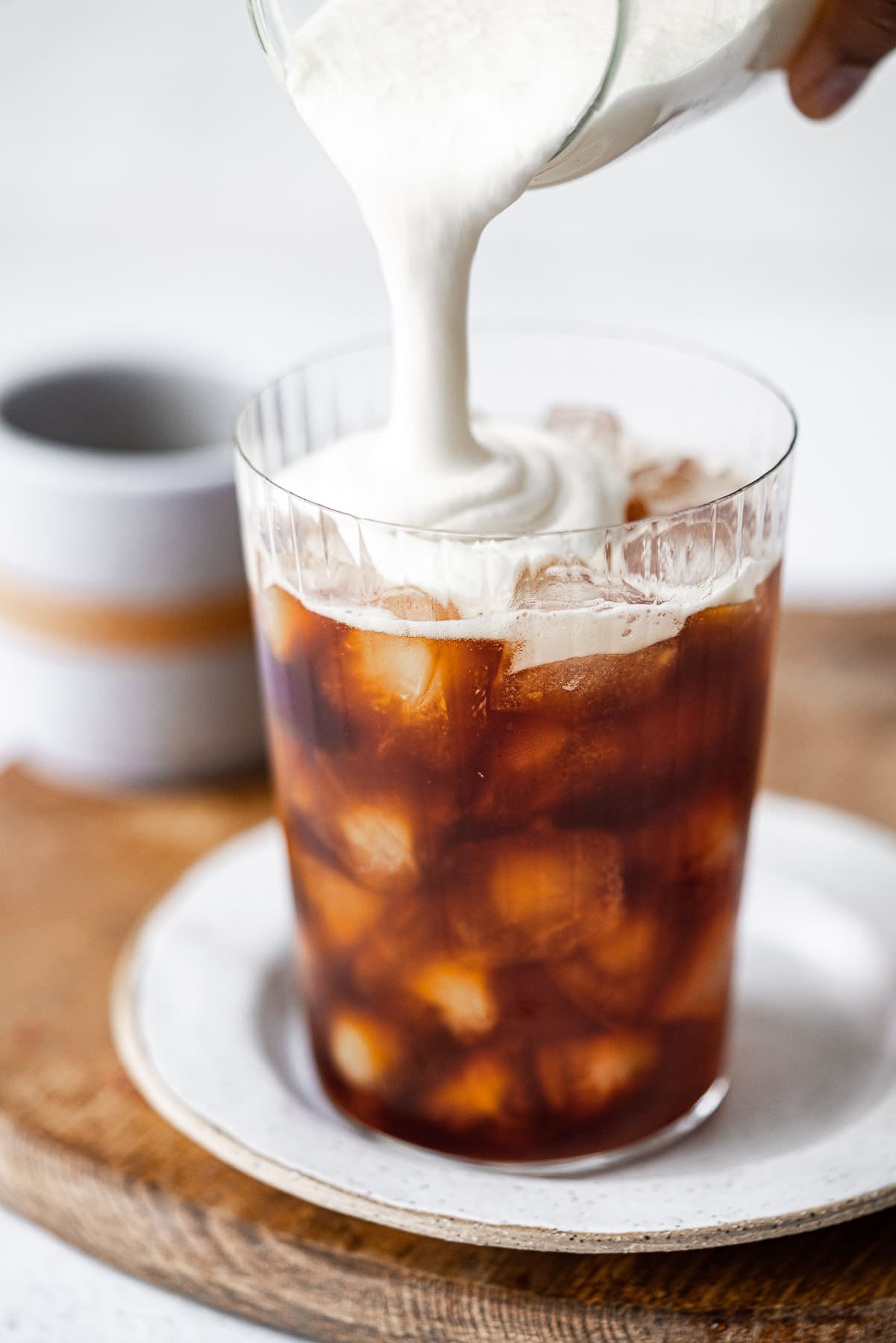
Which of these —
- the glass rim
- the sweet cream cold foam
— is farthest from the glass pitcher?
the glass rim

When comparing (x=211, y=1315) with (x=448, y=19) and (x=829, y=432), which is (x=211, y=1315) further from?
(x=829, y=432)

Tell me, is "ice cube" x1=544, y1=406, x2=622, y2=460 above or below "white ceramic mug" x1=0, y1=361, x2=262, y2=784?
above

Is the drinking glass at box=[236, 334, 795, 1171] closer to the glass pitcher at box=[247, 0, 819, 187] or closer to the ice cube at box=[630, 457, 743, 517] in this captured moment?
the ice cube at box=[630, 457, 743, 517]

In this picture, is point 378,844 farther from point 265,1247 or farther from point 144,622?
point 144,622

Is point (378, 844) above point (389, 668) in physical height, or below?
below

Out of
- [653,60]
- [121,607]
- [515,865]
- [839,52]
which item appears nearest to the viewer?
[653,60]

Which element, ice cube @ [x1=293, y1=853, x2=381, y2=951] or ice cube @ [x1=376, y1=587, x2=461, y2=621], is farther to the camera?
ice cube @ [x1=293, y1=853, x2=381, y2=951]

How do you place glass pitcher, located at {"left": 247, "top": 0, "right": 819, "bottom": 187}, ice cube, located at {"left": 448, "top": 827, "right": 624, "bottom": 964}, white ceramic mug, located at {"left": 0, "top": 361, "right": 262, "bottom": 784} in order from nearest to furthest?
glass pitcher, located at {"left": 247, "top": 0, "right": 819, "bottom": 187}
ice cube, located at {"left": 448, "top": 827, "right": 624, "bottom": 964}
white ceramic mug, located at {"left": 0, "top": 361, "right": 262, "bottom": 784}

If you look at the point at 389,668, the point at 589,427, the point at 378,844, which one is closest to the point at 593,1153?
the point at 378,844
